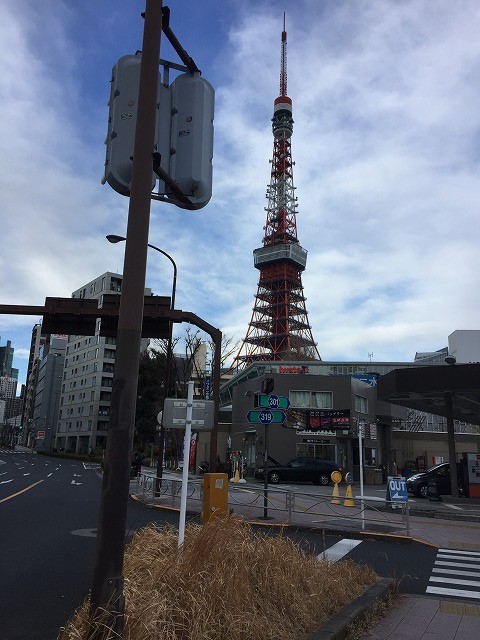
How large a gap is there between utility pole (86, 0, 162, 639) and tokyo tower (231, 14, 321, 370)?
8858cm

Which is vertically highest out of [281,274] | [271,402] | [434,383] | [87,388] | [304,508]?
[281,274]

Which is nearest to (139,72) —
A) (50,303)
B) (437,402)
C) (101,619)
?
(101,619)

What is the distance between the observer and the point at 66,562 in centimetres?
884

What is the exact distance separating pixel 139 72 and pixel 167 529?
19.9 feet

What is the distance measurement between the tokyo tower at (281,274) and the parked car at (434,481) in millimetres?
67601

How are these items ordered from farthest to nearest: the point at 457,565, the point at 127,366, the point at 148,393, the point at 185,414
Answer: the point at 148,393 < the point at 457,565 < the point at 185,414 < the point at 127,366

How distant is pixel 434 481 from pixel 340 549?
14.3 metres

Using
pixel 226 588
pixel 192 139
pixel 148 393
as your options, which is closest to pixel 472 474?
pixel 226 588

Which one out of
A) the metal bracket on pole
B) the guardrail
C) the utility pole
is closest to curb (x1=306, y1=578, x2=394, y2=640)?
the utility pole

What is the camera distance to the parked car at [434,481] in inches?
920

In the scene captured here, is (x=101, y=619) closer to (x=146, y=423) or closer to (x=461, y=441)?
(x=461, y=441)

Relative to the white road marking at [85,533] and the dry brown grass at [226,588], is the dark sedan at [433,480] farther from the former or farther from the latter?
the dry brown grass at [226,588]

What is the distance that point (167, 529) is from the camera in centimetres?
780

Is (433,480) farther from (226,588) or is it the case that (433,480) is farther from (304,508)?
(226,588)
